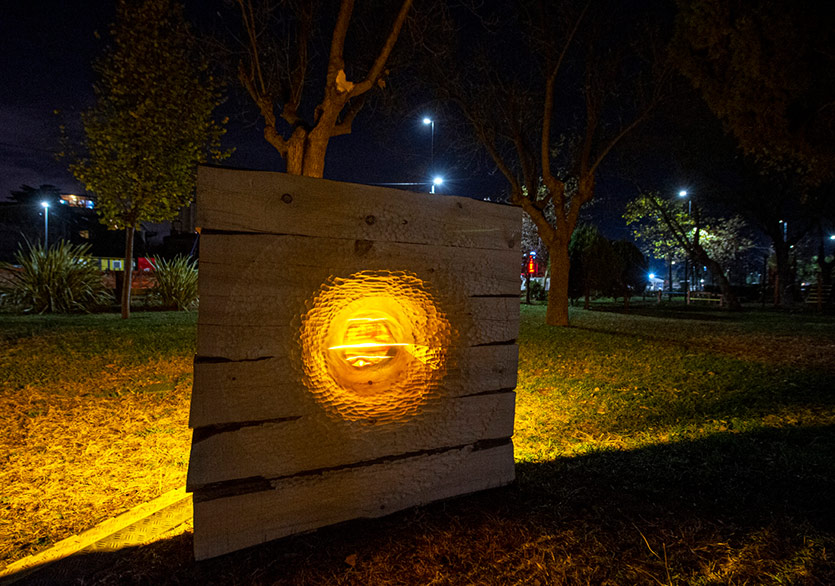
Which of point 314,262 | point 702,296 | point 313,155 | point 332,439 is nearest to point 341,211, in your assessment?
point 314,262

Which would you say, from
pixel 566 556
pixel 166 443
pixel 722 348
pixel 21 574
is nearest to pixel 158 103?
pixel 166 443

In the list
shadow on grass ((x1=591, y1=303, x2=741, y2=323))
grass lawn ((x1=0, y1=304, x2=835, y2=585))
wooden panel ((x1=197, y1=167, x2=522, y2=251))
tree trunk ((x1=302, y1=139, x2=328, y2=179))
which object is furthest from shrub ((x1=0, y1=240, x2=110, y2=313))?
shadow on grass ((x1=591, y1=303, x2=741, y2=323))

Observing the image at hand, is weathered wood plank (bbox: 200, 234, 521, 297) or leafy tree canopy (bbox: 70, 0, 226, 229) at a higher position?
leafy tree canopy (bbox: 70, 0, 226, 229)

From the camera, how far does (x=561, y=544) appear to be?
76.5 inches

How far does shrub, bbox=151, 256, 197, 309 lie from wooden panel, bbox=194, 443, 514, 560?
15.0m

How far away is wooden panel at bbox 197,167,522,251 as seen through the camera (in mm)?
1765

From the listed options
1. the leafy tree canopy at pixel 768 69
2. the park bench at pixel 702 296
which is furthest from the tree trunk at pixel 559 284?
the park bench at pixel 702 296

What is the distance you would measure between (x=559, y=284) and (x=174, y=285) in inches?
507

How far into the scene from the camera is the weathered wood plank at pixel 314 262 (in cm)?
177

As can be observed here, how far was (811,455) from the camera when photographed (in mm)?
3080

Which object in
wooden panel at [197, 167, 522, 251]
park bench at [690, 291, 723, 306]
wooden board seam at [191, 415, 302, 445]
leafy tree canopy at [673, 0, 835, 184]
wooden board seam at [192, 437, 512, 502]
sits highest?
leafy tree canopy at [673, 0, 835, 184]

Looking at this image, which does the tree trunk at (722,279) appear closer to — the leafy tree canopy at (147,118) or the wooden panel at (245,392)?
the leafy tree canopy at (147,118)

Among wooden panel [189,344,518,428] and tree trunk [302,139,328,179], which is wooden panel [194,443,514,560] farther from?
tree trunk [302,139,328,179]

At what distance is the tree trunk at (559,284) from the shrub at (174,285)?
478 inches
